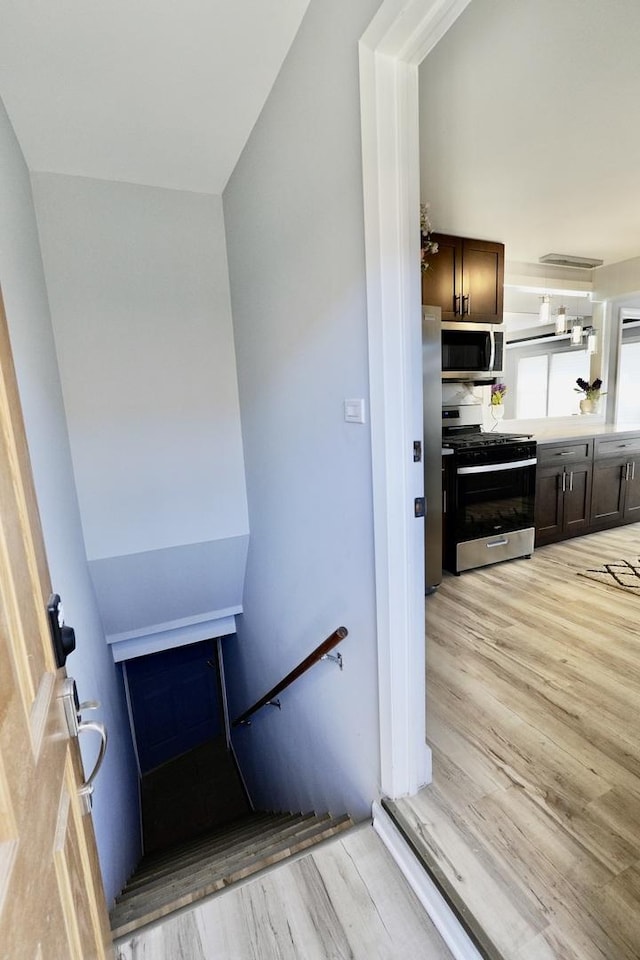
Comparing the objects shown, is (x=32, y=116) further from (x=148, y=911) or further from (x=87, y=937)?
(x=148, y=911)

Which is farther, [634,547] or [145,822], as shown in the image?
[145,822]

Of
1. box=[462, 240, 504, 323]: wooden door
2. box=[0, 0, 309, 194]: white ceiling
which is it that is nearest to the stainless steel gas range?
box=[462, 240, 504, 323]: wooden door

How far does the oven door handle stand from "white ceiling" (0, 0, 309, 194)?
2408 mm

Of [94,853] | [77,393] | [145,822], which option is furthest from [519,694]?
[145,822]

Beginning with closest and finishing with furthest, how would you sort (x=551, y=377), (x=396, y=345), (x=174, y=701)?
(x=396, y=345), (x=174, y=701), (x=551, y=377)

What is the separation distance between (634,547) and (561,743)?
268 centimetres

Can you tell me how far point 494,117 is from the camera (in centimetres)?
203

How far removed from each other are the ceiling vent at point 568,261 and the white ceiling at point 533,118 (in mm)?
689

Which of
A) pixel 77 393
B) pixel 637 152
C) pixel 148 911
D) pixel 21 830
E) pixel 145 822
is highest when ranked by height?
pixel 637 152

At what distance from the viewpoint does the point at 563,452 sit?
369 cm

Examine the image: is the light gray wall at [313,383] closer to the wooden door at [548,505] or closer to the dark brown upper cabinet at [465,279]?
the dark brown upper cabinet at [465,279]

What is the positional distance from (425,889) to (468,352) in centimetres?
342

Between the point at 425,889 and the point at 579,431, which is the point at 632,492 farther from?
the point at 425,889

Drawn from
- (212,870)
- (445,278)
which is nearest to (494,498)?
(445,278)
